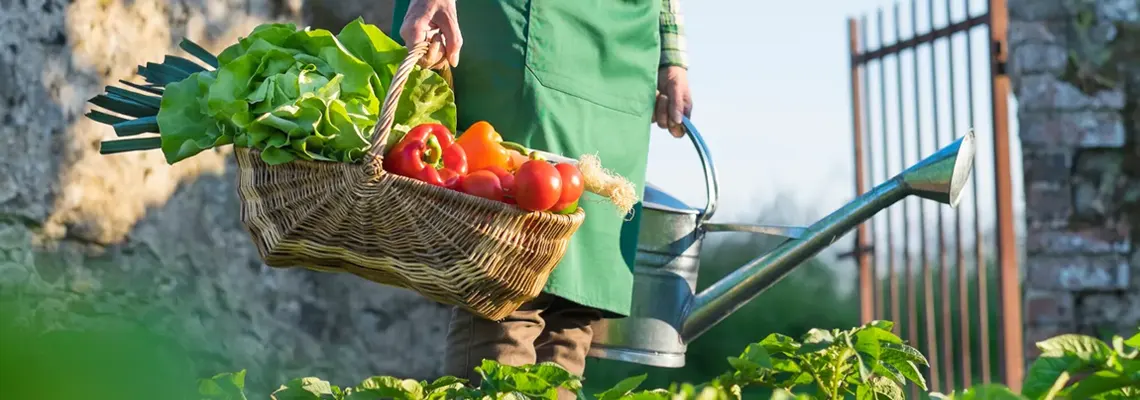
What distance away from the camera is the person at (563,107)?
1768 millimetres

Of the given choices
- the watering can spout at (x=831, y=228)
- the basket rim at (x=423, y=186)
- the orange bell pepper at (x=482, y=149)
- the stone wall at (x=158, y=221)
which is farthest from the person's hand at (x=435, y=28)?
the watering can spout at (x=831, y=228)

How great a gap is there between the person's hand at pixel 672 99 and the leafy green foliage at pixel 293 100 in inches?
22.3

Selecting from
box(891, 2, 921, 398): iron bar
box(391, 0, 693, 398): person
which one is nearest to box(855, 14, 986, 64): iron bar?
box(891, 2, 921, 398): iron bar

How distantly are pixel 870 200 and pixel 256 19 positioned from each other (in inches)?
58.7

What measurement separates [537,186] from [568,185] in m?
0.07

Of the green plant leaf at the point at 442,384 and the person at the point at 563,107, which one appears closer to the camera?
the green plant leaf at the point at 442,384

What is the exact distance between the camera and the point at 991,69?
166 inches

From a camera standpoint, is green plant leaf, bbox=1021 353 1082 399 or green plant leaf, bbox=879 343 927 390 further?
green plant leaf, bbox=879 343 927 390

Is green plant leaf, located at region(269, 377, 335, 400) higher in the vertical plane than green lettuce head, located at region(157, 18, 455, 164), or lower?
lower

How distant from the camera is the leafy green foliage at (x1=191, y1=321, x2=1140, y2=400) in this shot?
2.47 feet

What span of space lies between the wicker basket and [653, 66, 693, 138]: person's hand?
0.65m

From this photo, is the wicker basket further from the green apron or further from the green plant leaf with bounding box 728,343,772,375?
the green plant leaf with bounding box 728,343,772,375

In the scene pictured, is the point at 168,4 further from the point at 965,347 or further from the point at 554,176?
the point at 965,347

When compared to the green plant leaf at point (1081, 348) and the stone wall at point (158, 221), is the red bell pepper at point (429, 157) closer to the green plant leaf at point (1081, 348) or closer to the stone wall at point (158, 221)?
the stone wall at point (158, 221)
